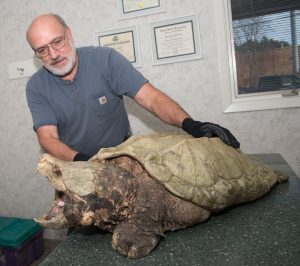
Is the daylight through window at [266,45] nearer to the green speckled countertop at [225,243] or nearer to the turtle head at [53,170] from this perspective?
the green speckled countertop at [225,243]

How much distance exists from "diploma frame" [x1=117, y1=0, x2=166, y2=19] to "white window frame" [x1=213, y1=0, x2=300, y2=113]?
451 mm

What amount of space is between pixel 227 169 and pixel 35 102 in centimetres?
124

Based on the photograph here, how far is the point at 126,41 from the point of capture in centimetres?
259

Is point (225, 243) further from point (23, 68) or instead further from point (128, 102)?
point (23, 68)

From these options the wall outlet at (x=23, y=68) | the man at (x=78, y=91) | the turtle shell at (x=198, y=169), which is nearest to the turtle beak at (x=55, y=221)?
the turtle shell at (x=198, y=169)

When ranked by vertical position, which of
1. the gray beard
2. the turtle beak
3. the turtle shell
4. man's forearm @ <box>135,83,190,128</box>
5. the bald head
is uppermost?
the bald head

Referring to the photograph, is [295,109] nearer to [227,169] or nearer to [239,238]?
[227,169]

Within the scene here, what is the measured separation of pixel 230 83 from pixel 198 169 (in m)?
1.45

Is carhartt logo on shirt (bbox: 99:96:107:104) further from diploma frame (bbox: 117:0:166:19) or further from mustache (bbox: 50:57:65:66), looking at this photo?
diploma frame (bbox: 117:0:166:19)

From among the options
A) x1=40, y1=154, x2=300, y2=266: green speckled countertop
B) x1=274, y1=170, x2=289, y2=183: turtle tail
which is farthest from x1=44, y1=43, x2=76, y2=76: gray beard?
x1=274, y1=170, x2=289, y2=183: turtle tail

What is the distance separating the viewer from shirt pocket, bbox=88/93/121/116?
6.12 feet

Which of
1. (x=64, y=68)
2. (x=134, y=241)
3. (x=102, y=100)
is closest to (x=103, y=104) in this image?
(x=102, y=100)

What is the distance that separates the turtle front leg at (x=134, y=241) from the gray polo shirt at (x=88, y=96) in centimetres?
95

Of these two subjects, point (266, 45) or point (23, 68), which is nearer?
point (266, 45)
